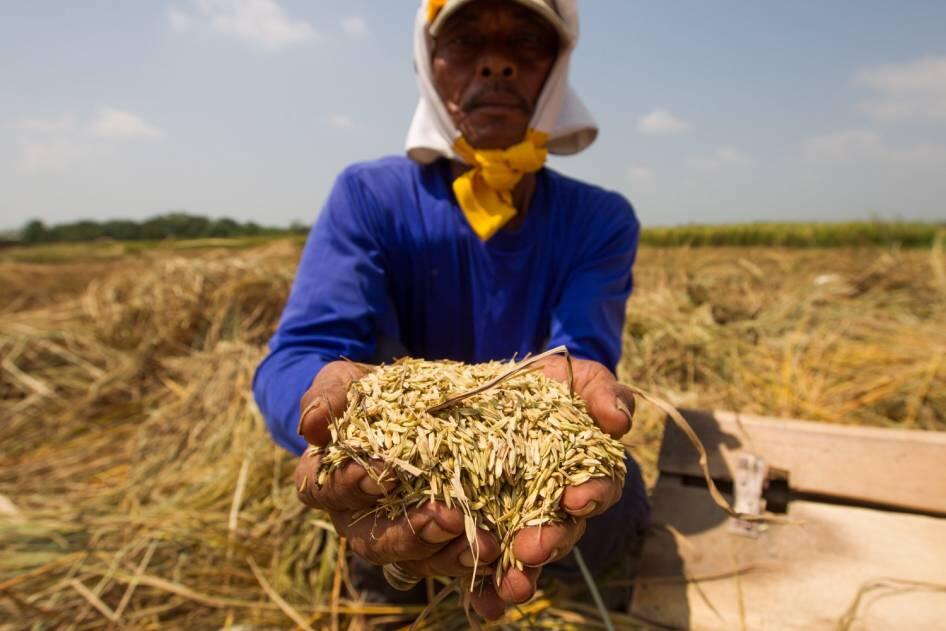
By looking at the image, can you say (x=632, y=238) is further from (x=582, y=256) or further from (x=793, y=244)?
(x=793, y=244)

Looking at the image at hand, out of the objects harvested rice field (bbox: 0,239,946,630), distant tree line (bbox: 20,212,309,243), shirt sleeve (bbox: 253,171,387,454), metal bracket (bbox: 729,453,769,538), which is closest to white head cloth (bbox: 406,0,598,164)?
shirt sleeve (bbox: 253,171,387,454)

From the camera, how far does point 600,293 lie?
190 centimetres

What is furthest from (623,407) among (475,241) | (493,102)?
(493,102)

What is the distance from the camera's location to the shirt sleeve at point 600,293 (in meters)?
1.82

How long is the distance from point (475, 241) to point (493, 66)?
1.81ft

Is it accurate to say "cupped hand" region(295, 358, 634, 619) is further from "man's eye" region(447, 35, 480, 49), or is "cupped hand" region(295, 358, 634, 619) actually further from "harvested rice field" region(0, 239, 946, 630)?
"man's eye" region(447, 35, 480, 49)

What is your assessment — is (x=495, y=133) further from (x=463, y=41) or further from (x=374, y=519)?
(x=374, y=519)

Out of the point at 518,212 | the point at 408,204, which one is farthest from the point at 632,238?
the point at 408,204

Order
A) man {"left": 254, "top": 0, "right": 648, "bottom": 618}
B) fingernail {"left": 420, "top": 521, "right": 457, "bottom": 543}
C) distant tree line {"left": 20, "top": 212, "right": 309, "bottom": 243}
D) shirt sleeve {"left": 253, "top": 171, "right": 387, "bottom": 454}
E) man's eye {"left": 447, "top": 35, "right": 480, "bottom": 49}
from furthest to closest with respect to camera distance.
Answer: distant tree line {"left": 20, "top": 212, "right": 309, "bottom": 243}
man's eye {"left": 447, "top": 35, "right": 480, "bottom": 49}
man {"left": 254, "top": 0, "right": 648, "bottom": 618}
shirt sleeve {"left": 253, "top": 171, "right": 387, "bottom": 454}
fingernail {"left": 420, "top": 521, "right": 457, "bottom": 543}

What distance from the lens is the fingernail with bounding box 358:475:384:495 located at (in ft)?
3.19

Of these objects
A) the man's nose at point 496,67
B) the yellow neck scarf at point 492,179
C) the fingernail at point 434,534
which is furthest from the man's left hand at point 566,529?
the man's nose at point 496,67

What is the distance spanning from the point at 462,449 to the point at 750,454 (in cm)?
130

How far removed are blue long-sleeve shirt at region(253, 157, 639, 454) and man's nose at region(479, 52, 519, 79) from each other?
386 mm

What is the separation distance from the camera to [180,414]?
127 inches
